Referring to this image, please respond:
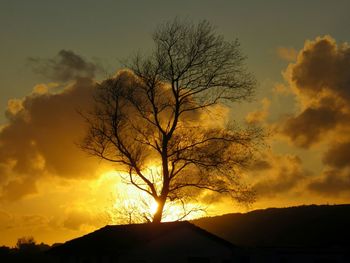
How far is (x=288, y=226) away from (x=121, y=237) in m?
14.2

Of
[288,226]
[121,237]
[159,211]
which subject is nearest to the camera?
[121,237]

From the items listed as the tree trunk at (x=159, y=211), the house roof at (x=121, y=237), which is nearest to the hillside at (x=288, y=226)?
the tree trunk at (x=159, y=211)

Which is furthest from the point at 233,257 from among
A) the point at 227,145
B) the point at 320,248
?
the point at 227,145

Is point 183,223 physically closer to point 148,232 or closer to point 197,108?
point 148,232

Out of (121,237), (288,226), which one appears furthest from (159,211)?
(288,226)

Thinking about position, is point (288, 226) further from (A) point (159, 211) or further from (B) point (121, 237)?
(B) point (121, 237)

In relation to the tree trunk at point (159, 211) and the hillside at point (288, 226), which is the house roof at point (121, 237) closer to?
the tree trunk at point (159, 211)

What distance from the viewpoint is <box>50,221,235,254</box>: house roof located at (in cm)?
3228

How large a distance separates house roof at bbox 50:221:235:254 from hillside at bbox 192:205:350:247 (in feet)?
20.9

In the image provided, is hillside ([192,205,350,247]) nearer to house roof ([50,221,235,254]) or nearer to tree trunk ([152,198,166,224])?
tree trunk ([152,198,166,224])

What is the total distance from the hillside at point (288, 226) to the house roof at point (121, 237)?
6.38 meters

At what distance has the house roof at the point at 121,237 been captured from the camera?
32281 millimetres

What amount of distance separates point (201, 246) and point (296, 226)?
12.0 m

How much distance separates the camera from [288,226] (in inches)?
1703
